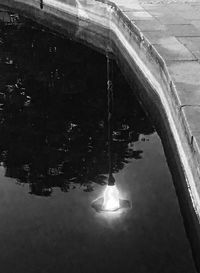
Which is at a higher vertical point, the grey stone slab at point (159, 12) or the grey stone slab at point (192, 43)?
the grey stone slab at point (159, 12)

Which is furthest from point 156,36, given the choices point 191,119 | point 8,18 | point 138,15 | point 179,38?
point 8,18

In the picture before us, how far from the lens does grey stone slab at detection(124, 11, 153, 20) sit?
524 inches

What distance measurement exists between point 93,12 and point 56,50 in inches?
95.2

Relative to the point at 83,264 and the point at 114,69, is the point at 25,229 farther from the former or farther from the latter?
the point at 114,69

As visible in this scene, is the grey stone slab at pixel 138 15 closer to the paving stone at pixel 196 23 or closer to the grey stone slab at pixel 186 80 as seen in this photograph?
the paving stone at pixel 196 23

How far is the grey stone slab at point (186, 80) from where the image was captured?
746cm

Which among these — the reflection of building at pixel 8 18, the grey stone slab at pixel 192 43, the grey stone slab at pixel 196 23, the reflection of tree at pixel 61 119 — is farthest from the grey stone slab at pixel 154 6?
the reflection of building at pixel 8 18

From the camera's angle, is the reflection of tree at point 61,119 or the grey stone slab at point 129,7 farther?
the grey stone slab at point 129,7

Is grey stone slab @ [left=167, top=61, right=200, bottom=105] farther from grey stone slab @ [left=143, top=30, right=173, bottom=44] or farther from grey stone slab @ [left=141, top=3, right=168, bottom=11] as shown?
grey stone slab @ [left=141, top=3, right=168, bottom=11]

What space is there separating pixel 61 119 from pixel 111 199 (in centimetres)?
401

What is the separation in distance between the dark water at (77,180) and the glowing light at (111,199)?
0.26m

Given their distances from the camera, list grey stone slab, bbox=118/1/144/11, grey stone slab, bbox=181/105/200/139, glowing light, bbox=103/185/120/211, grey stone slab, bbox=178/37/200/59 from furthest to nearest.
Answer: grey stone slab, bbox=118/1/144/11
grey stone slab, bbox=178/37/200/59
glowing light, bbox=103/185/120/211
grey stone slab, bbox=181/105/200/139

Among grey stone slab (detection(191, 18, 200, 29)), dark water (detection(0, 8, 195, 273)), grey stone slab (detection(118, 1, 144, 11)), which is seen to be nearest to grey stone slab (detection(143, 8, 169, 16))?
grey stone slab (detection(118, 1, 144, 11))

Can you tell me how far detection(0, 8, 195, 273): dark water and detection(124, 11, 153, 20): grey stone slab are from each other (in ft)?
6.67
